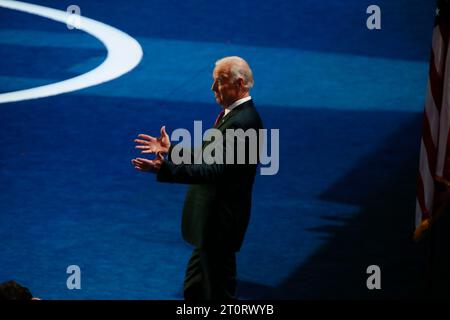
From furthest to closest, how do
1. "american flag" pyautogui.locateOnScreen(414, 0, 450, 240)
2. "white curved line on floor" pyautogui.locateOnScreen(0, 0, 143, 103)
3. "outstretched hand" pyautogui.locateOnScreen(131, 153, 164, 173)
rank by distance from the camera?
1. "white curved line on floor" pyautogui.locateOnScreen(0, 0, 143, 103)
2. "american flag" pyautogui.locateOnScreen(414, 0, 450, 240)
3. "outstretched hand" pyautogui.locateOnScreen(131, 153, 164, 173)

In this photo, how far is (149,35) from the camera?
14289 mm

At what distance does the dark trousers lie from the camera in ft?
23.0

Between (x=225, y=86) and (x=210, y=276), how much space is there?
1.19 meters

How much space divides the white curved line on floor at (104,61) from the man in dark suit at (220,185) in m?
5.60

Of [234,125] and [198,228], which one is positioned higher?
[234,125]

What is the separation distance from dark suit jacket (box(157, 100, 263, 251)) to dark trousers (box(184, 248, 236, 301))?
7 cm

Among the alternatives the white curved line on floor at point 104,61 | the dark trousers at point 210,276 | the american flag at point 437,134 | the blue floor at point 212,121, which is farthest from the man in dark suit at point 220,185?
the white curved line on floor at point 104,61

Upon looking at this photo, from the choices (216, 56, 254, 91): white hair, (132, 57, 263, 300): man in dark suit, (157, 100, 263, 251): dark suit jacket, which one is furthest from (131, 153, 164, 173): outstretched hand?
(216, 56, 254, 91): white hair

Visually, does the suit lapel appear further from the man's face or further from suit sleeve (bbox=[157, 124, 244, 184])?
suit sleeve (bbox=[157, 124, 244, 184])

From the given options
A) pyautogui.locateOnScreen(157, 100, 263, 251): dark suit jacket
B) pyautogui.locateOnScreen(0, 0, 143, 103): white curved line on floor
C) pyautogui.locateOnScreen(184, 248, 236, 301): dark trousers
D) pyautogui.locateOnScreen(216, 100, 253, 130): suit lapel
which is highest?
pyautogui.locateOnScreen(0, 0, 143, 103): white curved line on floor

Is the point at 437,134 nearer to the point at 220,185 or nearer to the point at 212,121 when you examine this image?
the point at 220,185
